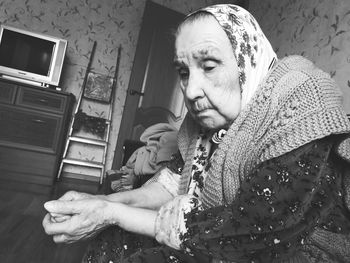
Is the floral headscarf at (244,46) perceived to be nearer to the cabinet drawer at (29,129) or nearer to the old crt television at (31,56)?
the cabinet drawer at (29,129)

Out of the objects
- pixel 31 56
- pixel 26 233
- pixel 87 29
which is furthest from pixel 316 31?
pixel 31 56

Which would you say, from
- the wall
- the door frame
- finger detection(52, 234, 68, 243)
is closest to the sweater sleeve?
finger detection(52, 234, 68, 243)

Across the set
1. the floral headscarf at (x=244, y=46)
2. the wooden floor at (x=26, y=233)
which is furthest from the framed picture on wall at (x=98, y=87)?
the floral headscarf at (x=244, y=46)

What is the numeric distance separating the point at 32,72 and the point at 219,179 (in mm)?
2820

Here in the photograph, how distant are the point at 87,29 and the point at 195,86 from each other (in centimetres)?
312

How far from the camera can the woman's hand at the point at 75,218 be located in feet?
1.93

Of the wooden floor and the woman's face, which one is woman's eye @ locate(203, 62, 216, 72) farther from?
the wooden floor

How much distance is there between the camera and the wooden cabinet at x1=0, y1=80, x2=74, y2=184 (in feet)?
8.66

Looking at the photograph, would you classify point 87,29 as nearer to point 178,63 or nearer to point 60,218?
point 178,63

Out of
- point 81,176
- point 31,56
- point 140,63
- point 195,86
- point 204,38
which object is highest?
point 140,63

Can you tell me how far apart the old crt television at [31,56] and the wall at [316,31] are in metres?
2.04

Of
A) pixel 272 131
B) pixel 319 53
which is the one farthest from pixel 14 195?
pixel 319 53

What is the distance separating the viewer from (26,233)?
5.23ft

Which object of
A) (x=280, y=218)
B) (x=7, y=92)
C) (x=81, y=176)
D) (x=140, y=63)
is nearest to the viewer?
(x=280, y=218)
